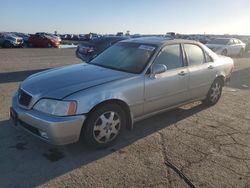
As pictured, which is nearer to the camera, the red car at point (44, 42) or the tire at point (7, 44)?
the tire at point (7, 44)

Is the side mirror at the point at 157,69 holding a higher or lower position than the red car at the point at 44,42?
higher

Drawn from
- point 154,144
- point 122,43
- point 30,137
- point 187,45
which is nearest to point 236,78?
point 187,45

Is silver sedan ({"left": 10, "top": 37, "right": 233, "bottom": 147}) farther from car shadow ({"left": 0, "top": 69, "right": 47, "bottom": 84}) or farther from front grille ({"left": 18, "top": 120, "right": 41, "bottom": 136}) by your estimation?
car shadow ({"left": 0, "top": 69, "right": 47, "bottom": 84})

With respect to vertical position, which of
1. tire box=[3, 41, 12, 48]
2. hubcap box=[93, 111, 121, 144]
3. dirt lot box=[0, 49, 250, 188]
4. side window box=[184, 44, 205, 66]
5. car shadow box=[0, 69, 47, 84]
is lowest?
tire box=[3, 41, 12, 48]

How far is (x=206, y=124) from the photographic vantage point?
553 cm

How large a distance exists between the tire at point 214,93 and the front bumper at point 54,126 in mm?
3608

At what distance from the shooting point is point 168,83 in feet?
16.7

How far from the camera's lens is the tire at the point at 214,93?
6.52 metres

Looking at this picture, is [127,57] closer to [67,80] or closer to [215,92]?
[67,80]

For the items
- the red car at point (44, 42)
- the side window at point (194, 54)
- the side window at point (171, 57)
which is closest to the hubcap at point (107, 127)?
the side window at point (171, 57)

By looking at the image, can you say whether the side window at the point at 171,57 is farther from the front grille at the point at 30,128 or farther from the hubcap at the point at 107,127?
the front grille at the point at 30,128

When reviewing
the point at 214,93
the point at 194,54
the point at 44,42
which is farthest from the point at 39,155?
the point at 44,42

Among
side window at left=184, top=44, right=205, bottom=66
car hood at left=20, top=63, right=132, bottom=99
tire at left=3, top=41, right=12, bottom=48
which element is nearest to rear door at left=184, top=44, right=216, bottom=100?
side window at left=184, top=44, right=205, bottom=66

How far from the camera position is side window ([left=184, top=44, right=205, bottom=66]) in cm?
571
